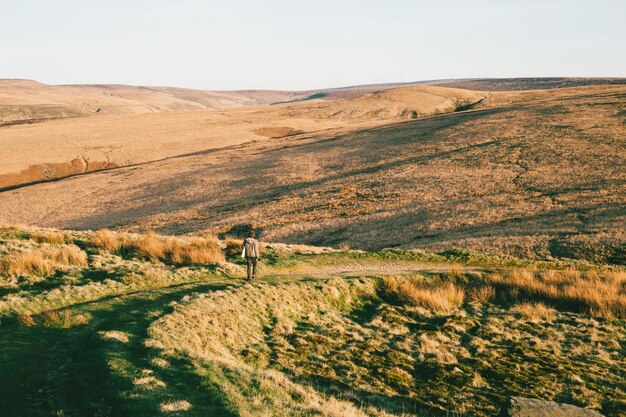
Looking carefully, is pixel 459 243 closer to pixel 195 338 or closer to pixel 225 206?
pixel 195 338

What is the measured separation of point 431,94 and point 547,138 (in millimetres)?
92150

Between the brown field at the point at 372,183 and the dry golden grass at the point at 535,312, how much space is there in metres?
10.1

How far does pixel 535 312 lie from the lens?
16047 mm

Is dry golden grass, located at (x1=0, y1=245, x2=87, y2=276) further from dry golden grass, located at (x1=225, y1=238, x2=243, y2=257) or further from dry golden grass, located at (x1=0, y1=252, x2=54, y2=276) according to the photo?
dry golden grass, located at (x1=225, y1=238, x2=243, y2=257)

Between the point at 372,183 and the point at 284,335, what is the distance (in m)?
37.2

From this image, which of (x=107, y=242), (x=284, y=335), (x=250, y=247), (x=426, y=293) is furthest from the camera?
(x=107, y=242)

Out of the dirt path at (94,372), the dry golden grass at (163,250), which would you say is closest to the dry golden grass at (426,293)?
the dry golden grass at (163,250)

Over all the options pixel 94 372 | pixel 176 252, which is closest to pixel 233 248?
pixel 176 252

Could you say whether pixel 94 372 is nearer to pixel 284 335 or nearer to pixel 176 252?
pixel 284 335

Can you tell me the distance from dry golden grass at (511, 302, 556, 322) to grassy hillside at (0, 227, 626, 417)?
0.16 ft

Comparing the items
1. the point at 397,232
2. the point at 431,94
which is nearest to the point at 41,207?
the point at 397,232

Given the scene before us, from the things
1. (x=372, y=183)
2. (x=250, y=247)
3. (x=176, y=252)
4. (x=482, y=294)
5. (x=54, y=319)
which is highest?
(x=250, y=247)

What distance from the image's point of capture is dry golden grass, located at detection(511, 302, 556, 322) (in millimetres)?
15840

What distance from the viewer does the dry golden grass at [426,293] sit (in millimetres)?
16734
